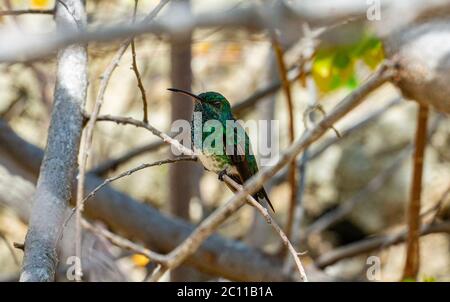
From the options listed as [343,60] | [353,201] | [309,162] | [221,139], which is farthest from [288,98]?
[309,162]

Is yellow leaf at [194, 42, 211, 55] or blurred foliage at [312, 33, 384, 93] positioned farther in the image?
yellow leaf at [194, 42, 211, 55]

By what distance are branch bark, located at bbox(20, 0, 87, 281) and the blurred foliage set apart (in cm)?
152

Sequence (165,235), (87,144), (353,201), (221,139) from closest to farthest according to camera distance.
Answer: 1. (87,144)
2. (221,139)
3. (165,235)
4. (353,201)

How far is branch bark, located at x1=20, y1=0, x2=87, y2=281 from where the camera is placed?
6.99 feet

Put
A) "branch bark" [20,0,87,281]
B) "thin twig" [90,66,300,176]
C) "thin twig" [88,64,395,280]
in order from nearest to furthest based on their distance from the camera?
"branch bark" [20,0,87,281]
"thin twig" [88,64,395,280]
"thin twig" [90,66,300,176]

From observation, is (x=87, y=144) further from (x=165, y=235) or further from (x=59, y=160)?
(x=165, y=235)

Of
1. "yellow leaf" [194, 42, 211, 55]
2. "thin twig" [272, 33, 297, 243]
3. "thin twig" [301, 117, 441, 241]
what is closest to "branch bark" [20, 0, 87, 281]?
"thin twig" [272, 33, 297, 243]

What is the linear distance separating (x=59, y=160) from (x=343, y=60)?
76.2 inches

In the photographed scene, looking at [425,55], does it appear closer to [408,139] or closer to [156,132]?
[156,132]

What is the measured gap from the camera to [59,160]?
2430 mm

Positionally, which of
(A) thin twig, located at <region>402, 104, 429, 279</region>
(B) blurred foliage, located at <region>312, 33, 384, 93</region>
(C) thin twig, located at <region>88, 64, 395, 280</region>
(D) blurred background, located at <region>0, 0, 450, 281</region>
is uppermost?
(D) blurred background, located at <region>0, 0, 450, 281</region>

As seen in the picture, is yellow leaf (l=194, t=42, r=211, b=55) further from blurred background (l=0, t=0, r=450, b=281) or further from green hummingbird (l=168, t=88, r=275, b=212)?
green hummingbird (l=168, t=88, r=275, b=212)
